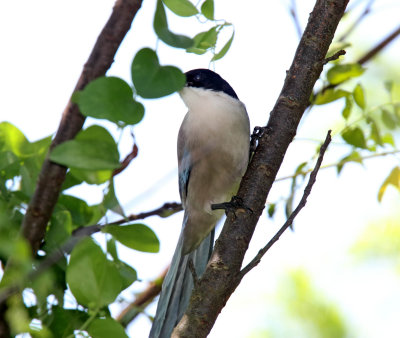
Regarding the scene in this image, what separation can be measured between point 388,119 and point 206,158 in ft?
3.16

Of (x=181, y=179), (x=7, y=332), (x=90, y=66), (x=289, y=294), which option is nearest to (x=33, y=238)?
(x=7, y=332)

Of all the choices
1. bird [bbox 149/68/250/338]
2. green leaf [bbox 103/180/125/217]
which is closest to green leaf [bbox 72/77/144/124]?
green leaf [bbox 103/180/125/217]

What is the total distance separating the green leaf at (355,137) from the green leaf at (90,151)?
4.39ft

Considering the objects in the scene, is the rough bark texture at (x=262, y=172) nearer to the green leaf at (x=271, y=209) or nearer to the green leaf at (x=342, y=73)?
the green leaf at (x=342, y=73)

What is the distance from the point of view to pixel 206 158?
3117 mm

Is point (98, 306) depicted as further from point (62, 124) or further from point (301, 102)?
point (301, 102)

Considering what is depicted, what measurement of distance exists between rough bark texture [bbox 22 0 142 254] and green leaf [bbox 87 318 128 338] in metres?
0.21

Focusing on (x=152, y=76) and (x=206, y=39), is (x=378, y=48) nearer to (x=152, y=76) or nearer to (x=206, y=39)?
(x=206, y=39)

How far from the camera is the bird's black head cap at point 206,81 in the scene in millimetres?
3297

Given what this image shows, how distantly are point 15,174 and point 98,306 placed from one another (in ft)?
1.36

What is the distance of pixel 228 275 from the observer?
1.84 meters

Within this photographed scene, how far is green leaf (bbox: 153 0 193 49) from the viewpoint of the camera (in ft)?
3.97

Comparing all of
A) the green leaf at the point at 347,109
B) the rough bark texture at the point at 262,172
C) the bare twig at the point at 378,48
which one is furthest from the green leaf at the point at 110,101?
the bare twig at the point at 378,48

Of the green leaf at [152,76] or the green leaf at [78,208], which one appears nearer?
the green leaf at [152,76]
